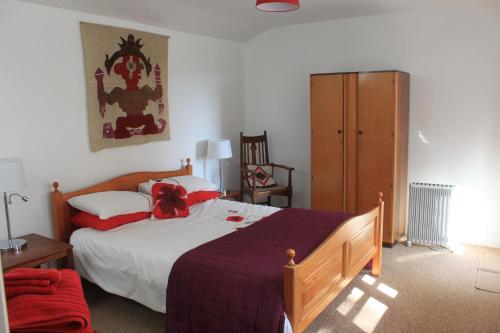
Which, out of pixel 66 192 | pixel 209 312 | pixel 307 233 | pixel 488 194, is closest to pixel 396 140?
pixel 488 194

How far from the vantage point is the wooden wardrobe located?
4082 mm

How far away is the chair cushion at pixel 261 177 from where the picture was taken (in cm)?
484

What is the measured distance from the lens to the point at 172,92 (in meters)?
4.32

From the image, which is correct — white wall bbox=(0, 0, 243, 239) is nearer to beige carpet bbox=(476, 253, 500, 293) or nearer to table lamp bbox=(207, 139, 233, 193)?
table lamp bbox=(207, 139, 233, 193)

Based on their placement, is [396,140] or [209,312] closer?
[209,312]

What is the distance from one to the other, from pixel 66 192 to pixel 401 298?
2615mm

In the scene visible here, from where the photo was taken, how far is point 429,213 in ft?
13.9

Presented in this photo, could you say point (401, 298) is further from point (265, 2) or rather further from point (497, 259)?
point (265, 2)

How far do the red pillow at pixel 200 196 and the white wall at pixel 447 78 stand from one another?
1843 mm

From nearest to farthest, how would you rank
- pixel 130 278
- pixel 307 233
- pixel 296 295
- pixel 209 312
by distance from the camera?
1. pixel 296 295
2. pixel 209 312
3. pixel 130 278
4. pixel 307 233

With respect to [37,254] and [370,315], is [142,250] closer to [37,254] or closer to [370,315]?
[37,254]

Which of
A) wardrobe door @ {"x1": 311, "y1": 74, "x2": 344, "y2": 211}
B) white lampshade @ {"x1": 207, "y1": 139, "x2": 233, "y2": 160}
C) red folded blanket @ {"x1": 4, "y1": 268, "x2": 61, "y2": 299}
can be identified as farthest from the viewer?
white lampshade @ {"x1": 207, "y1": 139, "x2": 233, "y2": 160}

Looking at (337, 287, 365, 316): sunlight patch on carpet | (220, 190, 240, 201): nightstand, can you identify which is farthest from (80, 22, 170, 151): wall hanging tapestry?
(337, 287, 365, 316): sunlight patch on carpet

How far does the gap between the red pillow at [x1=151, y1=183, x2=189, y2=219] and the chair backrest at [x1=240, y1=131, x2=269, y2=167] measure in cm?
156
